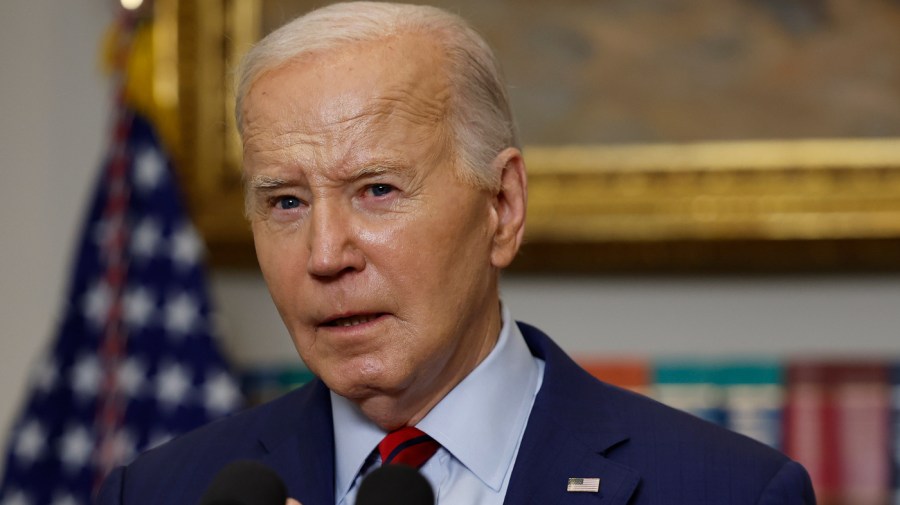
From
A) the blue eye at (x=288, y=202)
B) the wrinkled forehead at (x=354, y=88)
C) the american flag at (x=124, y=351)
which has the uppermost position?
the wrinkled forehead at (x=354, y=88)

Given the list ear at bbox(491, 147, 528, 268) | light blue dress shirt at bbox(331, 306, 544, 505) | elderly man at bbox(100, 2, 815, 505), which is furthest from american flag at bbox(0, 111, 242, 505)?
ear at bbox(491, 147, 528, 268)

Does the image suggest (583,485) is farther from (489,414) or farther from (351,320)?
(351,320)

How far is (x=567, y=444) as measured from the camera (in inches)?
102

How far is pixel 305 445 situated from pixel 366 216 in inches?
21.6

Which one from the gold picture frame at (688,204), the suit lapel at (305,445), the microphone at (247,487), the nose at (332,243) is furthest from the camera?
the gold picture frame at (688,204)

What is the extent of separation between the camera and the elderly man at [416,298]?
241cm

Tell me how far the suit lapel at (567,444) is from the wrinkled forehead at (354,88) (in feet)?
2.02

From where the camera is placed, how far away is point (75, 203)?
202 inches

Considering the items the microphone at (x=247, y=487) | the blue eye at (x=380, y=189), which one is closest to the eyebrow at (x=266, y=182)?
the blue eye at (x=380, y=189)

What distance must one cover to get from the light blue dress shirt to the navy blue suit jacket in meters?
0.05

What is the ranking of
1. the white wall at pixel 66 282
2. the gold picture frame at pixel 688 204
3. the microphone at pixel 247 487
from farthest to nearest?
the white wall at pixel 66 282
the gold picture frame at pixel 688 204
the microphone at pixel 247 487

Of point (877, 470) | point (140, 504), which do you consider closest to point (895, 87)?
point (877, 470)

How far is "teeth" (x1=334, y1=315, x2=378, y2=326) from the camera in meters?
2.43

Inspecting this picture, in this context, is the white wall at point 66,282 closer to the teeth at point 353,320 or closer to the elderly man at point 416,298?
the elderly man at point 416,298
